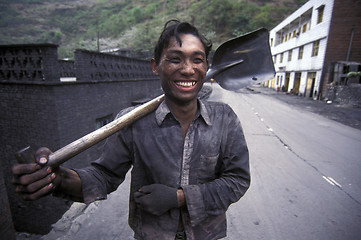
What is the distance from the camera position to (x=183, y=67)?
1.11 m

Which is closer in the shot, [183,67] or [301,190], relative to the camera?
[183,67]

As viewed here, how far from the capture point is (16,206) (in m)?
5.84

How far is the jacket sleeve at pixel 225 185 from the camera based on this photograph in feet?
3.48

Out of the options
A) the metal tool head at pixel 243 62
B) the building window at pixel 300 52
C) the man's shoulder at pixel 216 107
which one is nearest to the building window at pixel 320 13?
the building window at pixel 300 52

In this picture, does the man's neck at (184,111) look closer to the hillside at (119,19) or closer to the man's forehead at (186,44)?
the man's forehead at (186,44)

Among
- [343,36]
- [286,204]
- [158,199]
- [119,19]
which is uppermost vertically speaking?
[119,19]

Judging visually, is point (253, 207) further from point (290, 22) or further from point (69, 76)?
point (290, 22)

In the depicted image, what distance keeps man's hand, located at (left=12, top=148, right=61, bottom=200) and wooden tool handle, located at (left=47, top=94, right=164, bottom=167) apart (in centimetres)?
6

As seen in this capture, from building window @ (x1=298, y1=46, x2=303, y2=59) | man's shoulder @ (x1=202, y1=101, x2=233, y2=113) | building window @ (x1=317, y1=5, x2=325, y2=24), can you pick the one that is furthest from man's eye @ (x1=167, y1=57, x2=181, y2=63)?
building window @ (x1=298, y1=46, x2=303, y2=59)

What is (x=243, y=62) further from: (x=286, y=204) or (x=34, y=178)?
(x=286, y=204)

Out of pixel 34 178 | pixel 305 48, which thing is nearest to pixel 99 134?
pixel 34 178

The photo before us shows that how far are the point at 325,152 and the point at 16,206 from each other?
915 centimetres

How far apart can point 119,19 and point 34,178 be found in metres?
81.5

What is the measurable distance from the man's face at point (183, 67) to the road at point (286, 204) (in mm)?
2046
